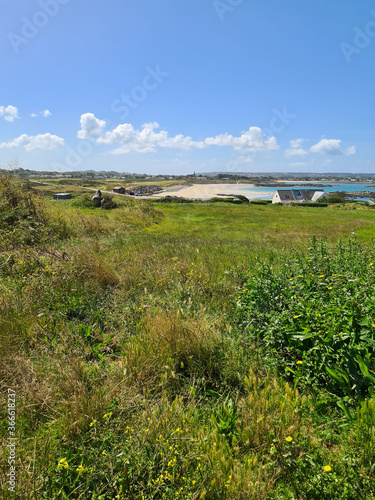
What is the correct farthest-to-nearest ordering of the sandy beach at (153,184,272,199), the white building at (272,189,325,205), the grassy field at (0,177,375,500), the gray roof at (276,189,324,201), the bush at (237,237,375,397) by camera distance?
the gray roof at (276,189,324,201) → the white building at (272,189,325,205) → the sandy beach at (153,184,272,199) → the bush at (237,237,375,397) → the grassy field at (0,177,375,500)

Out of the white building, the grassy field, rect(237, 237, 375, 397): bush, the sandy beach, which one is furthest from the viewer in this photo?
the white building

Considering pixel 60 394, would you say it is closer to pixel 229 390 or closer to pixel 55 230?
pixel 229 390

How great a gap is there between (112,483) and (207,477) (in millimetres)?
781

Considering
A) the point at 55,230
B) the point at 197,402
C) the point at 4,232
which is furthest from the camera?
the point at 55,230

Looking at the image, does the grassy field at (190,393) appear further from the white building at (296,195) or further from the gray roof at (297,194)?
the gray roof at (297,194)

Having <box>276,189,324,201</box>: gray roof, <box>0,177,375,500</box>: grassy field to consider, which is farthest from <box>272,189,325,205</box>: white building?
<box>0,177,375,500</box>: grassy field

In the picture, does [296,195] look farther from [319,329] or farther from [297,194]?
[319,329]

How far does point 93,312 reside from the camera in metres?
4.80

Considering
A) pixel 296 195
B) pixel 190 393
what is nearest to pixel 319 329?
pixel 190 393

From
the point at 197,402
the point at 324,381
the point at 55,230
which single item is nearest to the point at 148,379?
the point at 197,402

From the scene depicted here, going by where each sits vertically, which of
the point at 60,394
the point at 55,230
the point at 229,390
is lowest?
the point at 229,390

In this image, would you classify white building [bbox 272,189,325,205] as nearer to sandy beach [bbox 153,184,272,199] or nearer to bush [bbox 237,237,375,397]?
sandy beach [bbox 153,184,272,199]

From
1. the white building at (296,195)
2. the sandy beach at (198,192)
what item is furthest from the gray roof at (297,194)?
the sandy beach at (198,192)

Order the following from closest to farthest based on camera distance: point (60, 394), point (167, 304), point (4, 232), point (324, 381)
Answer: point (60, 394), point (324, 381), point (167, 304), point (4, 232)
